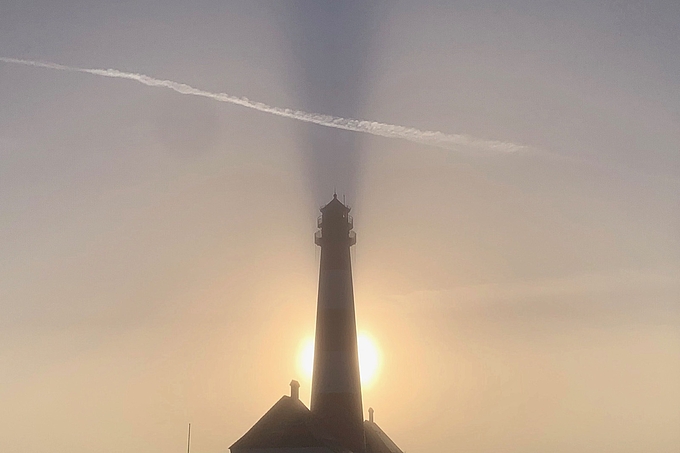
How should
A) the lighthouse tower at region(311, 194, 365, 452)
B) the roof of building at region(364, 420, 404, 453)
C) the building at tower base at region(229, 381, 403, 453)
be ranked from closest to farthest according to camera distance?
the building at tower base at region(229, 381, 403, 453), the lighthouse tower at region(311, 194, 365, 452), the roof of building at region(364, 420, 404, 453)

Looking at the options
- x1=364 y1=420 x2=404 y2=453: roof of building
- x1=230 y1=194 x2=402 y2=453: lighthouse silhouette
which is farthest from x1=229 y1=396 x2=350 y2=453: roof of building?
x1=364 y1=420 x2=404 y2=453: roof of building

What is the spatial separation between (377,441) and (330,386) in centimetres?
800

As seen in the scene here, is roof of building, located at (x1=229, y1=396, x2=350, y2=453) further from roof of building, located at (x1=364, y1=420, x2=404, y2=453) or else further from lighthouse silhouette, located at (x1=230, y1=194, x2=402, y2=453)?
roof of building, located at (x1=364, y1=420, x2=404, y2=453)

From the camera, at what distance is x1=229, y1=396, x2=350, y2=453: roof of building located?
39.0m

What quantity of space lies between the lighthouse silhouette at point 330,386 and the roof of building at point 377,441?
5.7 inches

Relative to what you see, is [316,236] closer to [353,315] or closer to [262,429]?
[353,315]

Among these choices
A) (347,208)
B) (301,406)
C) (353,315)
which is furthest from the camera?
(347,208)

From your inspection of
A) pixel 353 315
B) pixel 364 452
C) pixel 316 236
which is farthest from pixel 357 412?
pixel 316 236

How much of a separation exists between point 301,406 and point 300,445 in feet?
10.5

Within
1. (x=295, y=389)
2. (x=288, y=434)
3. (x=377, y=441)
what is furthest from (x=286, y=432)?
(x=377, y=441)

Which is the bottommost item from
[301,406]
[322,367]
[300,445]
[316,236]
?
[300,445]

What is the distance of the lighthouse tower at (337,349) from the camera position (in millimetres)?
43719

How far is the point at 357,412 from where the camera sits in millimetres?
44312

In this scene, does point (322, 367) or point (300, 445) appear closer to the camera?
point (300, 445)
